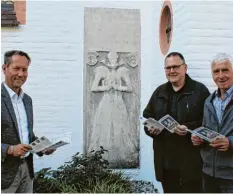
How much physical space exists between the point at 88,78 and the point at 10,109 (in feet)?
11.4

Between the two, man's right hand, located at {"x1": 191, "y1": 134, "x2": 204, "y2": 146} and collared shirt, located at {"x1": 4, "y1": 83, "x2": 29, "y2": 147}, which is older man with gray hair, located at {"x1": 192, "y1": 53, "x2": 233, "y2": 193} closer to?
man's right hand, located at {"x1": 191, "y1": 134, "x2": 204, "y2": 146}

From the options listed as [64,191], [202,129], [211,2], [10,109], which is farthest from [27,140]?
[211,2]

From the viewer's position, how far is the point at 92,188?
19.8 ft

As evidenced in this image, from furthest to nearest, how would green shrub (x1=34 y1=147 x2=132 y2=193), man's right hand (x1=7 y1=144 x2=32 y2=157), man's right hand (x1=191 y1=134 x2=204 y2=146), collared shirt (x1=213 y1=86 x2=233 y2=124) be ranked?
1. green shrub (x1=34 y1=147 x2=132 y2=193)
2. man's right hand (x1=191 y1=134 x2=204 y2=146)
3. collared shirt (x1=213 y1=86 x2=233 y2=124)
4. man's right hand (x1=7 y1=144 x2=32 y2=157)

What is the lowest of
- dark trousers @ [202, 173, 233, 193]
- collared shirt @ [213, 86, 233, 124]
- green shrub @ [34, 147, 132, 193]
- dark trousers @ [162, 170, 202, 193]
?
green shrub @ [34, 147, 132, 193]

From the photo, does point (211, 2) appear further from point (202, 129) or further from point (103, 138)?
point (103, 138)

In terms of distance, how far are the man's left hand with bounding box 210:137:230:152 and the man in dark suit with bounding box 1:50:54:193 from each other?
1467 millimetres

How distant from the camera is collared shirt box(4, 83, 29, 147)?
380 centimetres

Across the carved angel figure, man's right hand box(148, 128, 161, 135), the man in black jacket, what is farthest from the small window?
man's right hand box(148, 128, 161, 135)

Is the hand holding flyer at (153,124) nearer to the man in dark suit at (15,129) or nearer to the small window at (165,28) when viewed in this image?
the man in dark suit at (15,129)

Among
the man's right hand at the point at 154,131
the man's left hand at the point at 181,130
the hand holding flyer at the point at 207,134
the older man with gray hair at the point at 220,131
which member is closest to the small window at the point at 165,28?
the man's right hand at the point at 154,131

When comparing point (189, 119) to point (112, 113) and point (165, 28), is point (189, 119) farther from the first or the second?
point (112, 113)

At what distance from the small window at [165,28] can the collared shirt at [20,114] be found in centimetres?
310

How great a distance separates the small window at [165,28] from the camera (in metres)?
6.57
